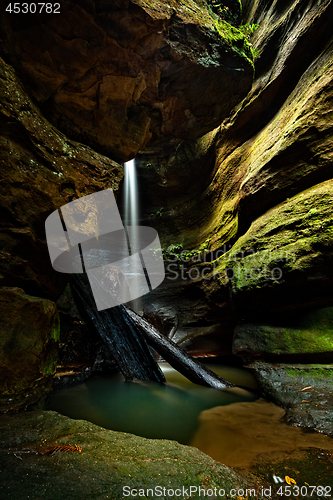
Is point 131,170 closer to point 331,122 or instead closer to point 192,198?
point 192,198

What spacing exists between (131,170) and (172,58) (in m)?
8.59

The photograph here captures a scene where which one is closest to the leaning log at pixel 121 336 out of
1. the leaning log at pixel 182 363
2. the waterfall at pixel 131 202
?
the leaning log at pixel 182 363

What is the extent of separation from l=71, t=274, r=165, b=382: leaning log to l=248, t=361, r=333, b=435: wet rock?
2349mm

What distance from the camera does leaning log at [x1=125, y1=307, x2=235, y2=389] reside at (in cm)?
480

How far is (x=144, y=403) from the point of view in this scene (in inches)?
143

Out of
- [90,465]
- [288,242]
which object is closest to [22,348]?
[90,465]

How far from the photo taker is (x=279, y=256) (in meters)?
4.92

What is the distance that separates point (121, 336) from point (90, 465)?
4.15 m

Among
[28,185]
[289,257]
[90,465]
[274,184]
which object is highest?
[274,184]

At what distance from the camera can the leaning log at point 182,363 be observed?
4.80m

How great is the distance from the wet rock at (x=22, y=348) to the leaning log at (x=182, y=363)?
2.88m

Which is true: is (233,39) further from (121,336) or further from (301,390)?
(121,336)

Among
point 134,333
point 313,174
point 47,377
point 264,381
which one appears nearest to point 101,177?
point 47,377

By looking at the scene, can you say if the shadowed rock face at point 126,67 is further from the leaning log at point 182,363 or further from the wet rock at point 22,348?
the leaning log at point 182,363
